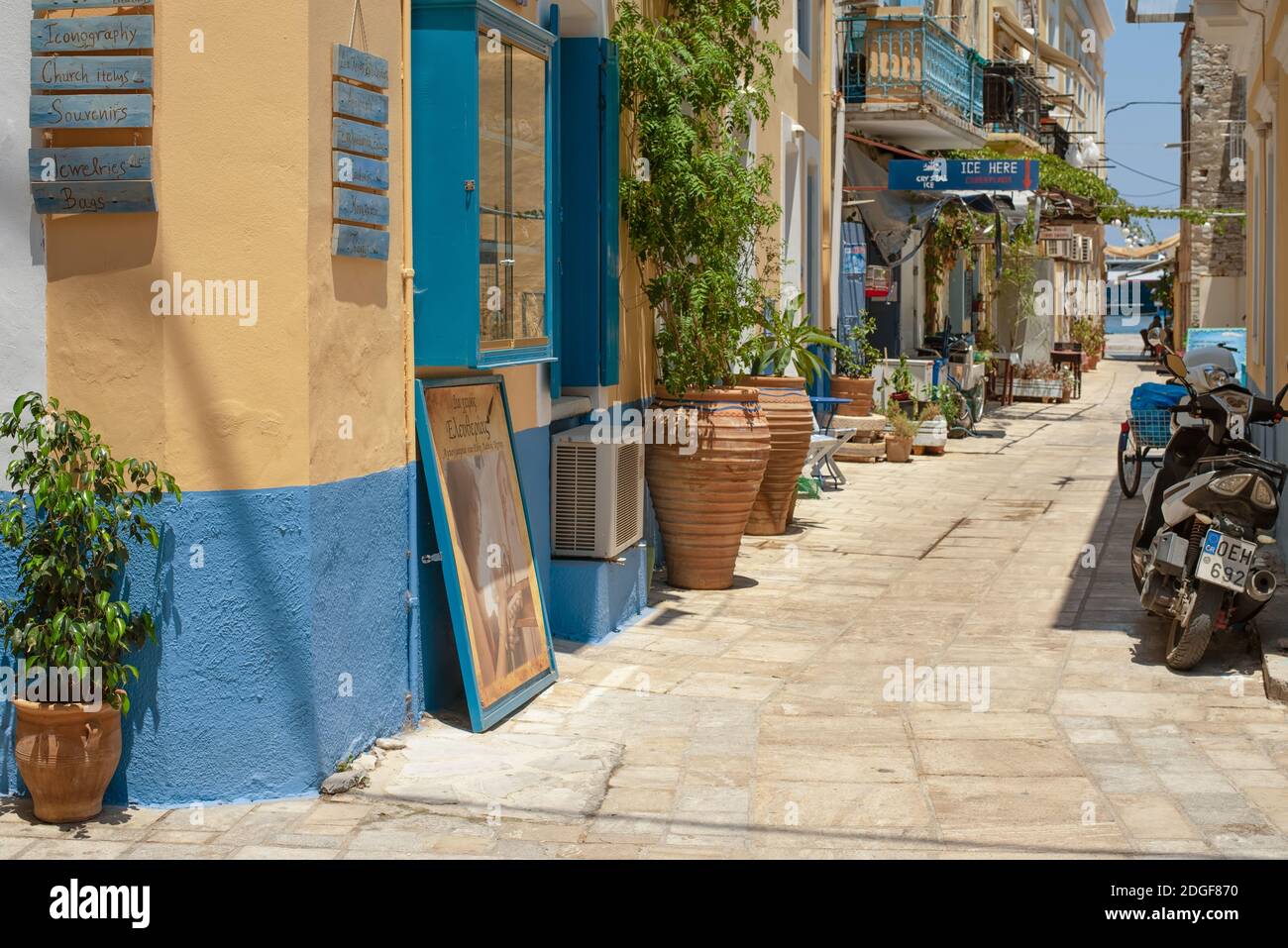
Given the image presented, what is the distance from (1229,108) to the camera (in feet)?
110

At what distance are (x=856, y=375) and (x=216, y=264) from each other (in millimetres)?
12753

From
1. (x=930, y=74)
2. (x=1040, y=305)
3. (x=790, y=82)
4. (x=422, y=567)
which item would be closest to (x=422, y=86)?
(x=422, y=567)

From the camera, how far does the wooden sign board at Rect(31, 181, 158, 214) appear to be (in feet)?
17.5

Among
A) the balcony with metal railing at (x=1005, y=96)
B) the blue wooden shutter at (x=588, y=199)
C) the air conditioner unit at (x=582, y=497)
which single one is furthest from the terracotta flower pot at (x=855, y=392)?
the air conditioner unit at (x=582, y=497)

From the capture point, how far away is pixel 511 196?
23.1 feet

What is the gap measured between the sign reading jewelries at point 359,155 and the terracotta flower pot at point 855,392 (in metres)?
11.6

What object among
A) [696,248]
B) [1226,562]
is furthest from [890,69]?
[1226,562]

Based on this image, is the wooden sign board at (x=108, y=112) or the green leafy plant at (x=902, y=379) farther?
the green leafy plant at (x=902, y=379)

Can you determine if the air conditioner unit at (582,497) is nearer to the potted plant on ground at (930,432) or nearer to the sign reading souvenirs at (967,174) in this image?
the potted plant on ground at (930,432)

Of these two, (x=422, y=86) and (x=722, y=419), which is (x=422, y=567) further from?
(x=722, y=419)

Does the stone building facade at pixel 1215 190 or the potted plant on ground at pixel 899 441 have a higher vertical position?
the stone building facade at pixel 1215 190

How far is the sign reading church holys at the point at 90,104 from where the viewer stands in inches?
210

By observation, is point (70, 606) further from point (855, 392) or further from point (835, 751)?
point (855, 392)

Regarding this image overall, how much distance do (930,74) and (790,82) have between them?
193 inches
